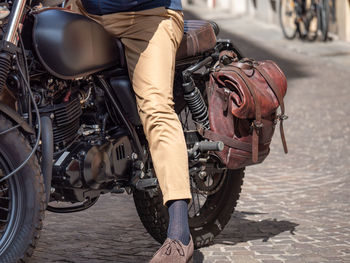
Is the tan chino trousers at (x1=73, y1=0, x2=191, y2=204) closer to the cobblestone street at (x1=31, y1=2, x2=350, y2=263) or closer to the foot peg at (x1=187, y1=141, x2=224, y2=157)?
the foot peg at (x1=187, y1=141, x2=224, y2=157)

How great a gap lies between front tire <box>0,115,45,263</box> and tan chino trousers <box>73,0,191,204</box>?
61 cm

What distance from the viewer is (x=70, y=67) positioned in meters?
4.25

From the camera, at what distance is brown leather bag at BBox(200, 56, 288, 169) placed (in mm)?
4906

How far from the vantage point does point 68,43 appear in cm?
421

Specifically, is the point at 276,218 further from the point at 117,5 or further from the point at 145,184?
the point at 117,5

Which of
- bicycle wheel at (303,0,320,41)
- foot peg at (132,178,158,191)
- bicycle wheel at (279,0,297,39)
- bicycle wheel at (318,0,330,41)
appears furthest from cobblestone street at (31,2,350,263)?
bicycle wheel at (279,0,297,39)

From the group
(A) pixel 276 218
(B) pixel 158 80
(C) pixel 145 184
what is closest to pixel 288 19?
(A) pixel 276 218

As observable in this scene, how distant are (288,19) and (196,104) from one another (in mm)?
17895

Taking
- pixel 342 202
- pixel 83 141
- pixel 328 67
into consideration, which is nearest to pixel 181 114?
pixel 83 141

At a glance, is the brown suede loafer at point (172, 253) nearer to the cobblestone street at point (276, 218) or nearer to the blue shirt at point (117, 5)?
the cobblestone street at point (276, 218)

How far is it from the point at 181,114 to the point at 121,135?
527mm

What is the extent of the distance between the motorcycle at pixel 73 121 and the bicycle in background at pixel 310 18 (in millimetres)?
13751

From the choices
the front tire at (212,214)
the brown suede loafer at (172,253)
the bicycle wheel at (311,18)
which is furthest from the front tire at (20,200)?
the bicycle wheel at (311,18)

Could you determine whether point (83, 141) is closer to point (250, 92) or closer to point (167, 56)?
point (167, 56)
